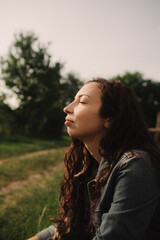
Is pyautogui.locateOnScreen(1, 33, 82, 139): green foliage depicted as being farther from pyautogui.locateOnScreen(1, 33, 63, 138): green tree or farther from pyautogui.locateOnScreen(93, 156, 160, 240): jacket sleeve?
pyautogui.locateOnScreen(93, 156, 160, 240): jacket sleeve

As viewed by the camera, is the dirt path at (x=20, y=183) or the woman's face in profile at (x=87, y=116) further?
the dirt path at (x=20, y=183)

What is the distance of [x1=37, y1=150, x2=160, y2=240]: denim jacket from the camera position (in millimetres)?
1088

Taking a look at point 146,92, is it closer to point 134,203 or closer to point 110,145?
point 110,145

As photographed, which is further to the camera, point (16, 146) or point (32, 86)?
point (32, 86)

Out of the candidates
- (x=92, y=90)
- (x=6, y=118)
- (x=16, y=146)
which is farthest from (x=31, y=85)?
(x=92, y=90)

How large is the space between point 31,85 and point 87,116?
68.3ft

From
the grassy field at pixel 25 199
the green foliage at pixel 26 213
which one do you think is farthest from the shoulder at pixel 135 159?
the green foliage at pixel 26 213

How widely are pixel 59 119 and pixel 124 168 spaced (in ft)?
72.6

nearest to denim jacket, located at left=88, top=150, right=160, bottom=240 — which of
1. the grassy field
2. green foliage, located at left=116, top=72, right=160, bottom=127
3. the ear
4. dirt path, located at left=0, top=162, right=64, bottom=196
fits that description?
the ear

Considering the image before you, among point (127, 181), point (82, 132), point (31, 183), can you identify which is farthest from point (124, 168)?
point (31, 183)

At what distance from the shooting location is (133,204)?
109cm

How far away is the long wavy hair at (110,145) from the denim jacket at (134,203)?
A: 138 mm

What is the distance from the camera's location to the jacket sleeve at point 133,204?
109 cm

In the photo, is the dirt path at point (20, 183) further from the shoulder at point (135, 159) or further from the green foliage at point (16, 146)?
the shoulder at point (135, 159)
